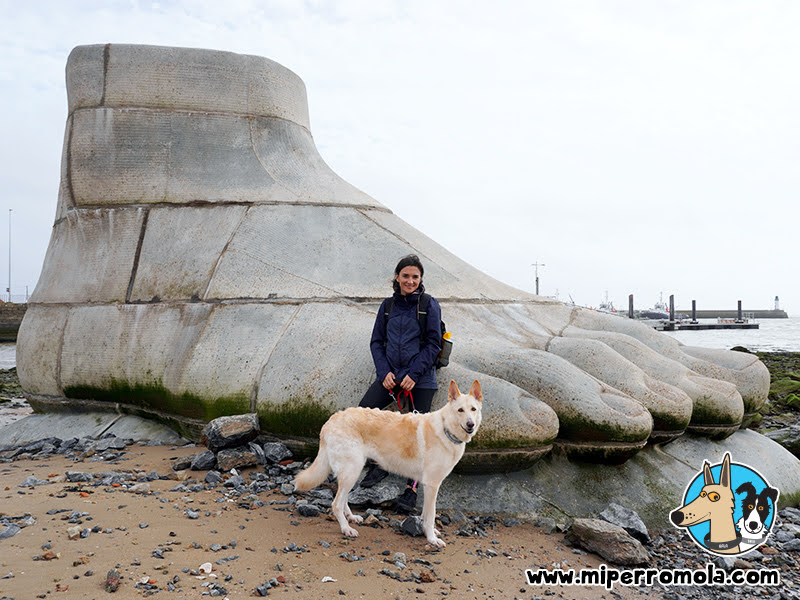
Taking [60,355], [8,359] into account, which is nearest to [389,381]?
[60,355]

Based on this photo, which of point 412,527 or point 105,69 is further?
point 105,69

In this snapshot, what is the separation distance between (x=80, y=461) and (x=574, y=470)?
19.7 feet

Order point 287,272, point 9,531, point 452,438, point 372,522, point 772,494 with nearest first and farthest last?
1. point 9,531
2. point 452,438
3. point 372,522
4. point 772,494
5. point 287,272

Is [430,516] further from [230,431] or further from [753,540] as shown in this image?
[753,540]

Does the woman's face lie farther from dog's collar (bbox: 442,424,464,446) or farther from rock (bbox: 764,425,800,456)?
rock (bbox: 764,425,800,456)

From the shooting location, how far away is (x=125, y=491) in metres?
6.51

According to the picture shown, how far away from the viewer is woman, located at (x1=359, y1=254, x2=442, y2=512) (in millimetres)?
6402

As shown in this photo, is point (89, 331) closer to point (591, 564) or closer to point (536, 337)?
point (536, 337)

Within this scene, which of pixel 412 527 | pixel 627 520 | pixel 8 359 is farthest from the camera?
pixel 8 359

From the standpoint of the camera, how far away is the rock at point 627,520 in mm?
6539

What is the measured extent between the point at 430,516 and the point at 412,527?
236mm

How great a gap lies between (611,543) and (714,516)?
1.72m

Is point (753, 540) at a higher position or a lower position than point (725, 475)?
lower

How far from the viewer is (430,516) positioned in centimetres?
566
